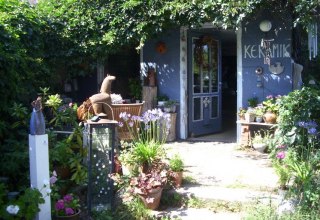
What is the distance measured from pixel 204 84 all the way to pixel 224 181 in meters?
3.59

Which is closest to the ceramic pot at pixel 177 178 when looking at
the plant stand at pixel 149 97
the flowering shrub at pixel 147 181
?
the flowering shrub at pixel 147 181

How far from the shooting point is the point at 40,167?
3.58 metres

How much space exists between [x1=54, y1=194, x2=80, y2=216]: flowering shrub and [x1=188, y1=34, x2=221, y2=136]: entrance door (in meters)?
4.31

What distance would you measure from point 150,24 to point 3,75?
318 cm

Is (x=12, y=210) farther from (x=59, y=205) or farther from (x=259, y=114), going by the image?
(x=259, y=114)

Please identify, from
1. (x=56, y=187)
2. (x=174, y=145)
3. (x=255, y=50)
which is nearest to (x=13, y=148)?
(x=56, y=187)

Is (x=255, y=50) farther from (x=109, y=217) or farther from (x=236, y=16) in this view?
(x=109, y=217)

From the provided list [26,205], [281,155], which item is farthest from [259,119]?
[26,205]

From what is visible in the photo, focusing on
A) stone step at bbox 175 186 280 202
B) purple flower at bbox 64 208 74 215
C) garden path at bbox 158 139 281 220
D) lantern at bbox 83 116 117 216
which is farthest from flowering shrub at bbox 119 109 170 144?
purple flower at bbox 64 208 74 215

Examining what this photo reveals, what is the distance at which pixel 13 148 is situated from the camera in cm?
448

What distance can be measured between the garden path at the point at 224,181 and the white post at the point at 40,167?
131cm

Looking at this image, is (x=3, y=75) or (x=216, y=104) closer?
(x=3, y=75)

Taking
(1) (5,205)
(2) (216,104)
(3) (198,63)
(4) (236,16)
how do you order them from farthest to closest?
1. (2) (216,104)
2. (3) (198,63)
3. (4) (236,16)
4. (1) (5,205)

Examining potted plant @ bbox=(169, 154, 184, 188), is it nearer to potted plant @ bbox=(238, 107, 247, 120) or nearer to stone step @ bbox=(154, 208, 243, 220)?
stone step @ bbox=(154, 208, 243, 220)
